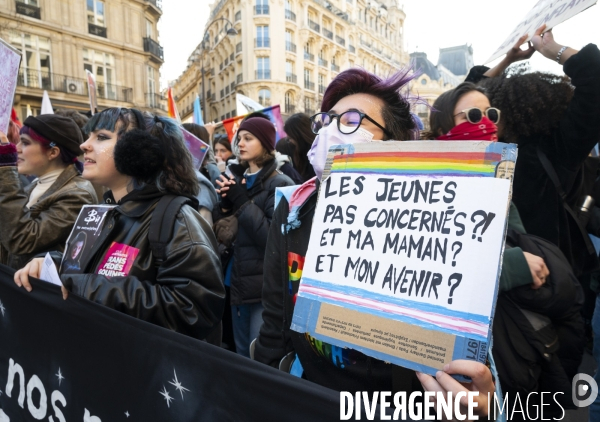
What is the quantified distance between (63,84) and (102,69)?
2.73 metres

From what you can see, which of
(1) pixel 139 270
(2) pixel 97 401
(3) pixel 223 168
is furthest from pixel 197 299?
(3) pixel 223 168

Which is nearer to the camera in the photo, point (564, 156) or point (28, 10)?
point (564, 156)

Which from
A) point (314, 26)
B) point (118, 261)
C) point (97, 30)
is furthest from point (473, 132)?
point (314, 26)

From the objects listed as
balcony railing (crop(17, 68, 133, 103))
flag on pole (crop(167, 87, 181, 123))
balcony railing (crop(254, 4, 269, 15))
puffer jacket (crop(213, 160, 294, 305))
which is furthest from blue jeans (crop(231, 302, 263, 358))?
balcony railing (crop(254, 4, 269, 15))

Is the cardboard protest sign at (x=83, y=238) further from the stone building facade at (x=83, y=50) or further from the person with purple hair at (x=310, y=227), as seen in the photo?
the stone building facade at (x=83, y=50)

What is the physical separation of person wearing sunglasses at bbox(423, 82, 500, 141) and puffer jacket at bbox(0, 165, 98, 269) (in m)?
2.15

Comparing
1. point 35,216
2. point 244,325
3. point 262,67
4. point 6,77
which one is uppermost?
point 262,67

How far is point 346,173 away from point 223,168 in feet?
13.8

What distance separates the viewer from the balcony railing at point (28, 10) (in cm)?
1969

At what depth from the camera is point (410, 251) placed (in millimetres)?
1012

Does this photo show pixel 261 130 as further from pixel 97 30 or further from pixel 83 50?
pixel 97 30

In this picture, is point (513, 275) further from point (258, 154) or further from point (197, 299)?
point (258, 154)

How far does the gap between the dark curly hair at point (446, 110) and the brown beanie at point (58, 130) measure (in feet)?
7.84

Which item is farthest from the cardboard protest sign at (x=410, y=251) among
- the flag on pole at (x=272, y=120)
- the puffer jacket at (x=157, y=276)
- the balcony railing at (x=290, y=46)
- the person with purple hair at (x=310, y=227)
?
the balcony railing at (x=290, y=46)
